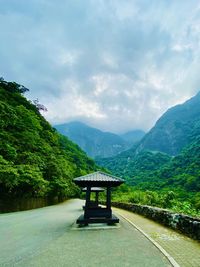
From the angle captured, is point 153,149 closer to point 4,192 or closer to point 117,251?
point 4,192

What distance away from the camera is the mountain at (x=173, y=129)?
472 ft

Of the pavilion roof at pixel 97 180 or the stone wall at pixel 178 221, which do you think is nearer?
the stone wall at pixel 178 221

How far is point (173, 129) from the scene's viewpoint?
498ft

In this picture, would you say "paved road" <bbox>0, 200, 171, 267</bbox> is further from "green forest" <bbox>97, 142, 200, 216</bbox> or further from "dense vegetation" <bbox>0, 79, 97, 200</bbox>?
"dense vegetation" <bbox>0, 79, 97, 200</bbox>

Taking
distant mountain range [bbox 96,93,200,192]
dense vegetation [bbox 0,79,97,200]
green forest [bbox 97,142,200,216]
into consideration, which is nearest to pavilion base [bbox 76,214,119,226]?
green forest [bbox 97,142,200,216]

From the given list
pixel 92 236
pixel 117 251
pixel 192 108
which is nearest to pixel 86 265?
pixel 117 251

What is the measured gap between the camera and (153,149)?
154125 mm

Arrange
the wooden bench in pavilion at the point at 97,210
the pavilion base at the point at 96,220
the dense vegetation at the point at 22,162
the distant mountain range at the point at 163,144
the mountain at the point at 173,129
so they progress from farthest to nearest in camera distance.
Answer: the mountain at the point at 173,129, the distant mountain range at the point at 163,144, the dense vegetation at the point at 22,162, the wooden bench in pavilion at the point at 97,210, the pavilion base at the point at 96,220

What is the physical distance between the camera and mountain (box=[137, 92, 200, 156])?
144 meters

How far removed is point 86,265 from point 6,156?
739 inches

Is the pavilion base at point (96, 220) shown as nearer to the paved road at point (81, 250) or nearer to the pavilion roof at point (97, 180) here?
the paved road at point (81, 250)

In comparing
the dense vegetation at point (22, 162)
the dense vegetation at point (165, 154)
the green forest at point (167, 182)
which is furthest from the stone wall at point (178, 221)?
the dense vegetation at point (165, 154)

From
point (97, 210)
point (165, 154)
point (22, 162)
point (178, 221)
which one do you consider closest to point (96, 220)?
point (97, 210)

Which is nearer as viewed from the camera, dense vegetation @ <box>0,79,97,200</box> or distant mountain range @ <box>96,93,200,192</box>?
dense vegetation @ <box>0,79,97,200</box>
